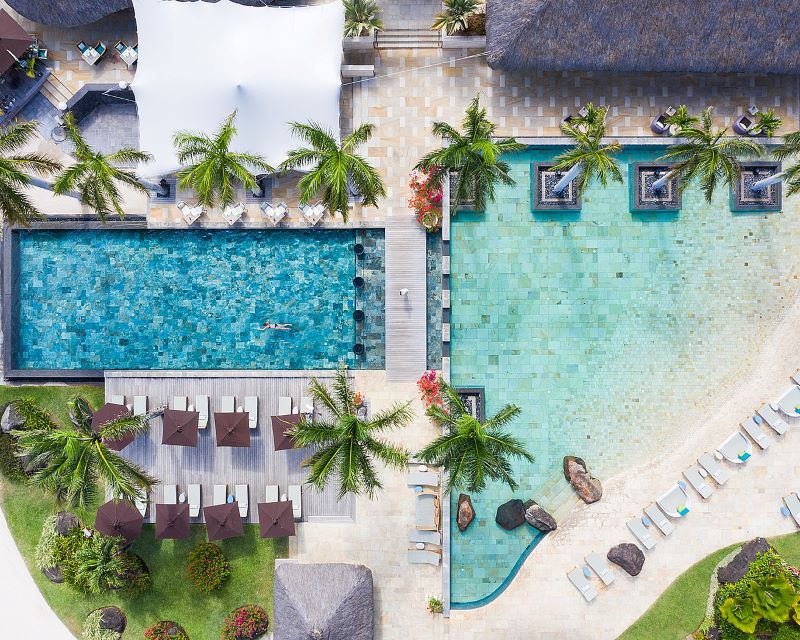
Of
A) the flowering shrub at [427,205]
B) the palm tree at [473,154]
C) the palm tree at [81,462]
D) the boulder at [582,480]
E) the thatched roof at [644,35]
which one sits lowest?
the boulder at [582,480]

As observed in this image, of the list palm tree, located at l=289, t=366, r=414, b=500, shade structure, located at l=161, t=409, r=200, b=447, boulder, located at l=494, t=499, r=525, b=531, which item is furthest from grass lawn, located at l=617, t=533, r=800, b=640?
shade structure, located at l=161, t=409, r=200, b=447

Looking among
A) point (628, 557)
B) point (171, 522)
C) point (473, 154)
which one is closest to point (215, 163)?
point (473, 154)

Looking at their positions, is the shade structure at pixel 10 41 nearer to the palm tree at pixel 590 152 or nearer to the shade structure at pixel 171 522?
the shade structure at pixel 171 522

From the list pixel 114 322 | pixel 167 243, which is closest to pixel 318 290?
pixel 167 243

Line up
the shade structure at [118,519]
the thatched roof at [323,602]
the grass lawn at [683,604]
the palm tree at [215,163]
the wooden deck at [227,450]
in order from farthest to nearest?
the wooden deck at [227,450], the grass lawn at [683,604], the shade structure at [118,519], the thatched roof at [323,602], the palm tree at [215,163]

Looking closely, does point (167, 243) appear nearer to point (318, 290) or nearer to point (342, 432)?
point (318, 290)

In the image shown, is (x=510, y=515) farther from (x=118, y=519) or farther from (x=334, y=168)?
(x=118, y=519)

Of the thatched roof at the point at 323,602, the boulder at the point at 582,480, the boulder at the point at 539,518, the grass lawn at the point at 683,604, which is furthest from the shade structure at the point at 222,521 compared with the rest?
the grass lawn at the point at 683,604
